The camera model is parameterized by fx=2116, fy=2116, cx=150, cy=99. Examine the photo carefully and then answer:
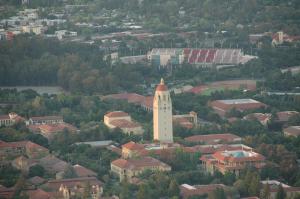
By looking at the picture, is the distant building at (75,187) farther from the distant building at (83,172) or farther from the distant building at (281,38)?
the distant building at (281,38)

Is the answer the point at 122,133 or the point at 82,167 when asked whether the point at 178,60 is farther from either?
the point at 82,167

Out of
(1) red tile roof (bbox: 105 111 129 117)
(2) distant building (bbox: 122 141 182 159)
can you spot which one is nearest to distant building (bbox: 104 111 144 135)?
(1) red tile roof (bbox: 105 111 129 117)

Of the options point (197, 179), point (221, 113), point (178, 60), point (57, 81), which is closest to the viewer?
point (197, 179)

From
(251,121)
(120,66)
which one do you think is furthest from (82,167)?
(120,66)

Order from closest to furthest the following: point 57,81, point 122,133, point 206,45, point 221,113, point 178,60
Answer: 1. point 122,133
2. point 221,113
3. point 57,81
4. point 178,60
5. point 206,45

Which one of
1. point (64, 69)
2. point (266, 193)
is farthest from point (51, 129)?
point (64, 69)

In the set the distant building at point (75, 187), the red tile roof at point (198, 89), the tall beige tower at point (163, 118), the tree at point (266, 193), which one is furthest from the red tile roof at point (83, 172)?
the red tile roof at point (198, 89)
